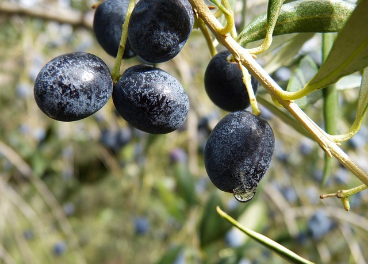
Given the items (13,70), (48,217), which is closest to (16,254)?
(48,217)

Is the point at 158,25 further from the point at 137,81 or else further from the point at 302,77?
the point at 302,77

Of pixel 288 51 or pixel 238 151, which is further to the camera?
pixel 288 51

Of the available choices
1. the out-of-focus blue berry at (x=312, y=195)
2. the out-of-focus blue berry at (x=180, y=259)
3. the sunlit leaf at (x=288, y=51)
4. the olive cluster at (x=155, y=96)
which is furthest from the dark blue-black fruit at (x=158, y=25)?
the out-of-focus blue berry at (x=312, y=195)

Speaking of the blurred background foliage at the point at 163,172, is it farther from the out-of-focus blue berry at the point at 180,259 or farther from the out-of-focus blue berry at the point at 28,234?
the out-of-focus blue berry at the point at 28,234

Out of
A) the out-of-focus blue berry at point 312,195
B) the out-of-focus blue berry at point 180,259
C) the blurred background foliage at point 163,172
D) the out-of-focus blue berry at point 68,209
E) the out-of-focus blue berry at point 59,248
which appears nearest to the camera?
the out-of-focus blue berry at point 180,259

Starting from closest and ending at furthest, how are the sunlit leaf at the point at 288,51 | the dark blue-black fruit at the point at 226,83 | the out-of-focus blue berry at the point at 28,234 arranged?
the dark blue-black fruit at the point at 226,83 < the sunlit leaf at the point at 288,51 < the out-of-focus blue berry at the point at 28,234

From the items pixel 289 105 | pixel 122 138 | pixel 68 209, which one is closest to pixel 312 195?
pixel 122 138

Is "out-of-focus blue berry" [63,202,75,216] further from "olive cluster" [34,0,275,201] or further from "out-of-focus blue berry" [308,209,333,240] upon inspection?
"olive cluster" [34,0,275,201]

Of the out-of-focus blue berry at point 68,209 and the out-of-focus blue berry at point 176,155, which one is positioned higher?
the out-of-focus blue berry at point 176,155
